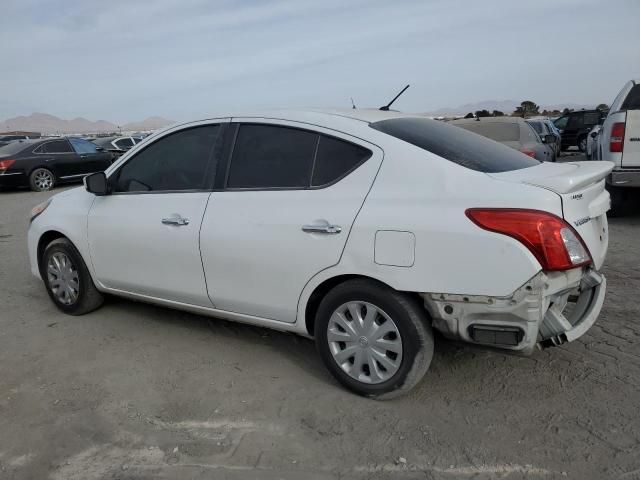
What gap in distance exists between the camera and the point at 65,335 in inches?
172

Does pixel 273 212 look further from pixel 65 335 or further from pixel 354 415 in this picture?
pixel 65 335

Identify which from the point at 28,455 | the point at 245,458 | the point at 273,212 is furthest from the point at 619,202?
the point at 28,455

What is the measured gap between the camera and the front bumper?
22.6 ft

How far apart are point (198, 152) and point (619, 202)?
625 centimetres

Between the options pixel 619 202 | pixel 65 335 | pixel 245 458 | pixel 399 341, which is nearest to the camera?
pixel 245 458

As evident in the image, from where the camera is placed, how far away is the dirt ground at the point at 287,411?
2660 mm

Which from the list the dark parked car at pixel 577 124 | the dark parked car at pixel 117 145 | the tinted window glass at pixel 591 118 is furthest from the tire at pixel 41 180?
the tinted window glass at pixel 591 118

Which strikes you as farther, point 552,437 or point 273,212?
point 273,212

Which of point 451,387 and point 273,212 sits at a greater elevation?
point 273,212

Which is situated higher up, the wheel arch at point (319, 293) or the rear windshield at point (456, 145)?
the rear windshield at point (456, 145)

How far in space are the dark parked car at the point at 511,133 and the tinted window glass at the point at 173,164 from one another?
5675 mm

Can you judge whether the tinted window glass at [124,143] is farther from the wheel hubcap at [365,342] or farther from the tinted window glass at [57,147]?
the wheel hubcap at [365,342]

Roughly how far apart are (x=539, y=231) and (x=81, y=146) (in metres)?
15.7

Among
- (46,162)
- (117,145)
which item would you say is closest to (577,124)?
(117,145)
